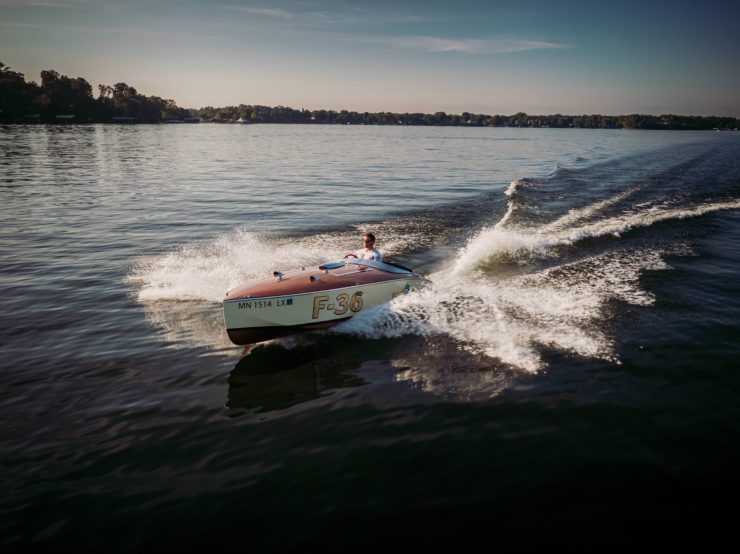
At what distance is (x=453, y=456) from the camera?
695 centimetres

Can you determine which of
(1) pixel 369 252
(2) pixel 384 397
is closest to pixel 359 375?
(2) pixel 384 397

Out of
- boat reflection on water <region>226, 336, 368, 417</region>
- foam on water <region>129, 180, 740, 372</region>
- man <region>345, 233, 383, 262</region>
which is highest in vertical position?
man <region>345, 233, 383, 262</region>

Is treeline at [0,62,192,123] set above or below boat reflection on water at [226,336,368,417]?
above

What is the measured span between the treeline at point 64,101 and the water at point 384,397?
14762cm

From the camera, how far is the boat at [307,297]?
412 inches

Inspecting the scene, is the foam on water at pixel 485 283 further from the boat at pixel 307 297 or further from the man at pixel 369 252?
the man at pixel 369 252

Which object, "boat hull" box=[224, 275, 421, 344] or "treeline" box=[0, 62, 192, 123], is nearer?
"boat hull" box=[224, 275, 421, 344]

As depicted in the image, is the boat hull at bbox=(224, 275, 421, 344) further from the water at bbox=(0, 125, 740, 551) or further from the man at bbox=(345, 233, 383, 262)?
the man at bbox=(345, 233, 383, 262)

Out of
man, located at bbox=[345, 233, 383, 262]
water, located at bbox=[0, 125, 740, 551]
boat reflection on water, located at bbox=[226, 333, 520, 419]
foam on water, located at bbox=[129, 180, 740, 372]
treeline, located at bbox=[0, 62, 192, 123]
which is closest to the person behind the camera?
water, located at bbox=[0, 125, 740, 551]

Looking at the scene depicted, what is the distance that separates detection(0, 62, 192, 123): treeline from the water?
14762cm

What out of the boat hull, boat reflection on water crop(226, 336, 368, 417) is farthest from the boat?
boat reflection on water crop(226, 336, 368, 417)

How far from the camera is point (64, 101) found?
149 m

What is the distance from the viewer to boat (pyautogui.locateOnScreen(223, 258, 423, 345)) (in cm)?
1048

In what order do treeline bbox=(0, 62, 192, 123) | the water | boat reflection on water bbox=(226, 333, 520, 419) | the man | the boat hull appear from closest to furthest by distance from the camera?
the water → boat reflection on water bbox=(226, 333, 520, 419) → the boat hull → the man → treeline bbox=(0, 62, 192, 123)
